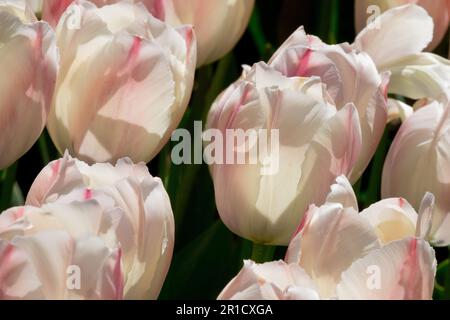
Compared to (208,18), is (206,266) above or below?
below

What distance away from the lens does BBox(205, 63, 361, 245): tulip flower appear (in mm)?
748

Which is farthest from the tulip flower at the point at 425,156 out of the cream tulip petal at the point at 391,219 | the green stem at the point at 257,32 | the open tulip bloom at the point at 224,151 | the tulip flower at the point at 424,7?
the green stem at the point at 257,32

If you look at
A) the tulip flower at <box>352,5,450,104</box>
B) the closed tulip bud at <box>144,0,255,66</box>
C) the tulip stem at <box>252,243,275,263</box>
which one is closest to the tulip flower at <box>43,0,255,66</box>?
the closed tulip bud at <box>144,0,255,66</box>

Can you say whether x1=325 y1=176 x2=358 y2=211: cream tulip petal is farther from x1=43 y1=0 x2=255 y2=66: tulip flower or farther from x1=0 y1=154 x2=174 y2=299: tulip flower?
x1=43 y1=0 x2=255 y2=66: tulip flower

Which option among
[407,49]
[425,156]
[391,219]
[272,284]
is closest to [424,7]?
[407,49]

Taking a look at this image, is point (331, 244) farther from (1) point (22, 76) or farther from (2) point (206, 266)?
(2) point (206, 266)

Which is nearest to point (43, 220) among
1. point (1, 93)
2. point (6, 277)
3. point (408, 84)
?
point (6, 277)

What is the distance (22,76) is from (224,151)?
0.43 ft

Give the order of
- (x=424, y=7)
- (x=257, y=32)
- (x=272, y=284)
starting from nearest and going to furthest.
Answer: (x=272, y=284) → (x=424, y=7) → (x=257, y=32)

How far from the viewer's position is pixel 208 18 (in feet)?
3.08

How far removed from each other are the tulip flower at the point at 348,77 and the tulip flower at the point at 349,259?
0.10 meters

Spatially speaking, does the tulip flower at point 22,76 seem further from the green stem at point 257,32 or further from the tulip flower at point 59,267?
the green stem at point 257,32

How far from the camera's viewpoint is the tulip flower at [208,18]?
915 mm
